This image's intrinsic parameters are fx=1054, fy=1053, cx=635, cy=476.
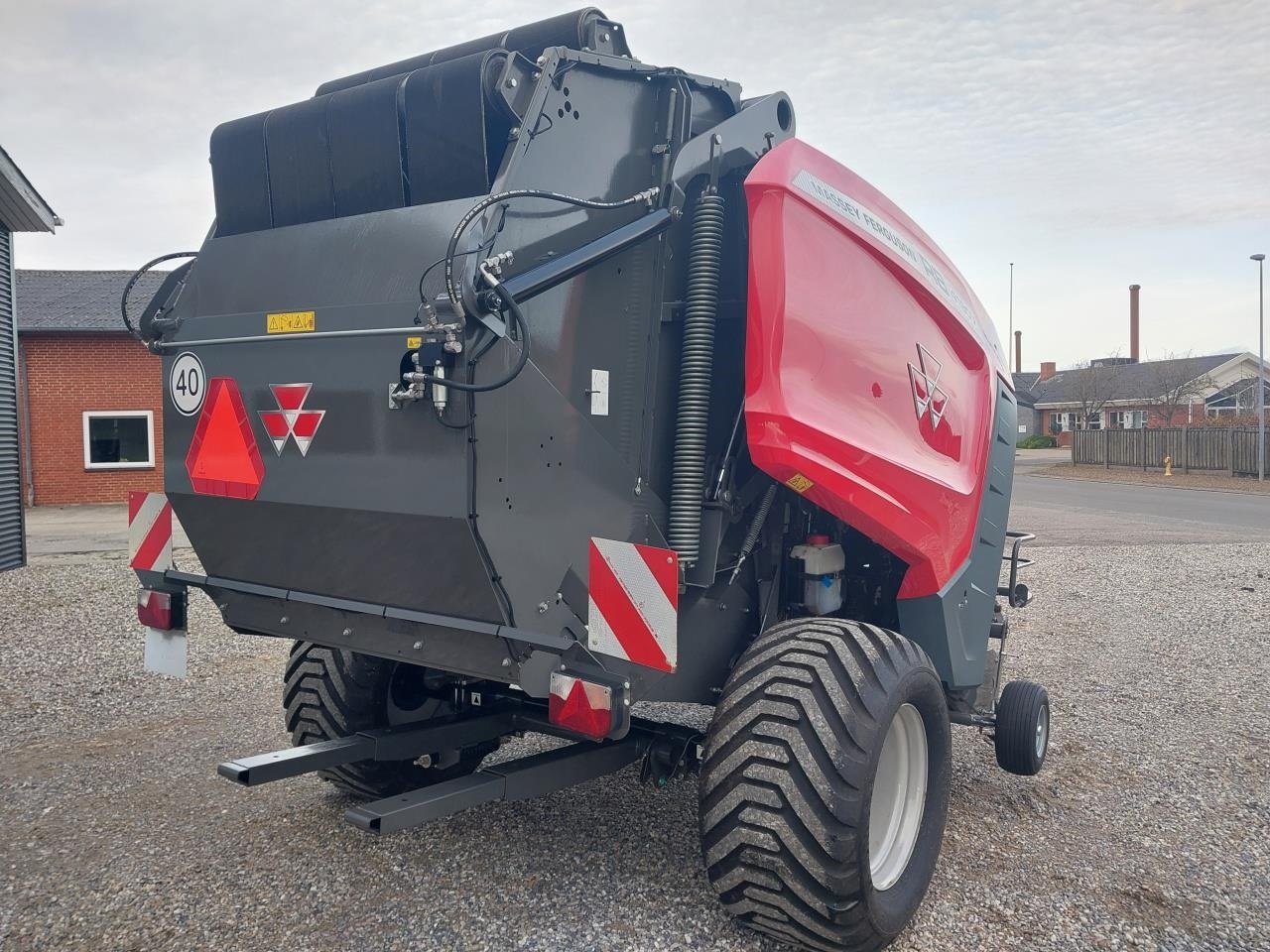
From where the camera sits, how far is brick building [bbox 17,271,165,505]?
20500 mm

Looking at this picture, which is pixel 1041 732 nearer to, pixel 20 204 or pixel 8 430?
pixel 8 430

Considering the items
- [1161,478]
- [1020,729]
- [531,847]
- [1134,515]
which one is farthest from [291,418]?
[1161,478]

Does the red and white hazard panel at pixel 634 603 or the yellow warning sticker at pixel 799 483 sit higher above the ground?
the yellow warning sticker at pixel 799 483

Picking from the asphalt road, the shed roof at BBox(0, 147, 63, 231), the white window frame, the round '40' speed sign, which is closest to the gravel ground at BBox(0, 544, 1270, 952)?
the round '40' speed sign

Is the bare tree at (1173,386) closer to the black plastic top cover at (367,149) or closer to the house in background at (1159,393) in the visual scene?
the house in background at (1159,393)

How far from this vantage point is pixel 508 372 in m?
2.81

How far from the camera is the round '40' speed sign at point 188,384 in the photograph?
3469 millimetres

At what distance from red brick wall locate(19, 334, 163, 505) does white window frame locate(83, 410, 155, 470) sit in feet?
0.30

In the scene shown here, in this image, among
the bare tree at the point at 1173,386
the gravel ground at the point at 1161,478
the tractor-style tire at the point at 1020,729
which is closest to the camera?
the tractor-style tire at the point at 1020,729

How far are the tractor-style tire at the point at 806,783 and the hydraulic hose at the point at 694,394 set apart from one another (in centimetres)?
43

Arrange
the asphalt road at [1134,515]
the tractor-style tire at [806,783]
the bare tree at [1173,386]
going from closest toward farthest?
the tractor-style tire at [806,783], the asphalt road at [1134,515], the bare tree at [1173,386]

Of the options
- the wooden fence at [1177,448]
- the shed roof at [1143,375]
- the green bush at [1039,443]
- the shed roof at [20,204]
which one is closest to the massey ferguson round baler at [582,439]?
the shed roof at [20,204]

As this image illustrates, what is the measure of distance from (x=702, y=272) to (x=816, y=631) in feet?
3.86

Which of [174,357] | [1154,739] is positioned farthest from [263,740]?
[1154,739]
